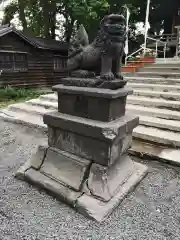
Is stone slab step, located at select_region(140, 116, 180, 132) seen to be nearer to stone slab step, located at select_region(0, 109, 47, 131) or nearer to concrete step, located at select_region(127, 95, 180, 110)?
concrete step, located at select_region(127, 95, 180, 110)

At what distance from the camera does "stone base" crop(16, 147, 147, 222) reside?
88.0 inches

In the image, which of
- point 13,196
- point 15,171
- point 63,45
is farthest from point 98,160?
point 63,45

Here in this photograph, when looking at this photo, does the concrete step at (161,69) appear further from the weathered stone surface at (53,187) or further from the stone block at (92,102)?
the weathered stone surface at (53,187)

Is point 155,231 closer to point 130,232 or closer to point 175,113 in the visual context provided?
point 130,232

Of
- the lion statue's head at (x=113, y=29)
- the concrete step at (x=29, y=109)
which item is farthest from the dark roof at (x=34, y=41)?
the lion statue's head at (x=113, y=29)

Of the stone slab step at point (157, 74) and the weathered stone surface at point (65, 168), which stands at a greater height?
the stone slab step at point (157, 74)

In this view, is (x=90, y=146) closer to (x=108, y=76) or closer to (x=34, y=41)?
(x=108, y=76)

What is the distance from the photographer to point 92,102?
2393 millimetres

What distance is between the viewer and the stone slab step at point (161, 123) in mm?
3771

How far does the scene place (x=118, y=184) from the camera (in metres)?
2.49

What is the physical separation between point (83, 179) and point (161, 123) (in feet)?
7.07

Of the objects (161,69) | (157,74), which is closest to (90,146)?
(157,74)

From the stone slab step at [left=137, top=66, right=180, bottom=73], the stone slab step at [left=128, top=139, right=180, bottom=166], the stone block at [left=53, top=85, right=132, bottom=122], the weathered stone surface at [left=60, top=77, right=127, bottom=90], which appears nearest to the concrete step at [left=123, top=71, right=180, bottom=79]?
the stone slab step at [left=137, top=66, right=180, bottom=73]

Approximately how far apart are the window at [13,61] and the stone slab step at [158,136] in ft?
31.3
